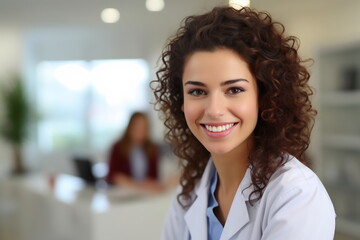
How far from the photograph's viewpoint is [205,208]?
1.10 m

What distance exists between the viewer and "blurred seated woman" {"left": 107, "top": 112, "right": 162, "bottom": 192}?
3537mm

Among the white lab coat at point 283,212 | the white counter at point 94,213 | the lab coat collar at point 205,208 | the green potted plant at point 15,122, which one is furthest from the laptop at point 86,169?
the white lab coat at point 283,212

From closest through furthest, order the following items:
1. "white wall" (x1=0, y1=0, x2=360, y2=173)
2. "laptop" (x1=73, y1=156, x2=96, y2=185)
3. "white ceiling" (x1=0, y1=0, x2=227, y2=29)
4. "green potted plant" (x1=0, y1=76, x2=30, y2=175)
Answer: "laptop" (x1=73, y1=156, x2=96, y2=185), "white wall" (x1=0, y1=0, x2=360, y2=173), "white ceiling" (x1=0, y1=0, x2=227, y2=29), "green potted plant" (x1=0, y1=76, x2=30, y2=175)

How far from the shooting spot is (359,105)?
415 centimetres

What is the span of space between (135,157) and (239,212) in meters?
2.72

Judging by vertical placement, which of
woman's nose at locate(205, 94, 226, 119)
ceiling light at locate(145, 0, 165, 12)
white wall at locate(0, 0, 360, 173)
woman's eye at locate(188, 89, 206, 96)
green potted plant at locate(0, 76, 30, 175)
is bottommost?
green potted plant at locate(0, 76, 30, 175)

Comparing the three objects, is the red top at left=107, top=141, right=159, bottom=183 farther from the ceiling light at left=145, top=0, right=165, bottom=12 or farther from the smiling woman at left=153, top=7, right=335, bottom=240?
the smiling woman at left=153, top=7, right=335, bottom=240

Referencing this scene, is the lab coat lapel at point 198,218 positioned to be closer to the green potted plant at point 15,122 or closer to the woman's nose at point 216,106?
the woman's nose at point 216,106

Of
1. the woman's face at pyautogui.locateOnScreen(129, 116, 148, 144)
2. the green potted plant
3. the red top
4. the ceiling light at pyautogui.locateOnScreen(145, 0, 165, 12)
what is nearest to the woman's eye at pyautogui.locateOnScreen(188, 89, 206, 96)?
the woman's face at pyautogui.locateOnScreen(129, 116, 148, 144)

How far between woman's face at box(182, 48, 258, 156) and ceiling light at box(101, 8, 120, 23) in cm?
415

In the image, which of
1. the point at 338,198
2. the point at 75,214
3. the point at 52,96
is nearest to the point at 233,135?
the point at 75,214

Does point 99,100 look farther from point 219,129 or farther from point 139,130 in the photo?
point 219,129

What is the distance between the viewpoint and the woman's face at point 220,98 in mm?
904

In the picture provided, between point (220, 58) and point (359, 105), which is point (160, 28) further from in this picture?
point (220, 58)
